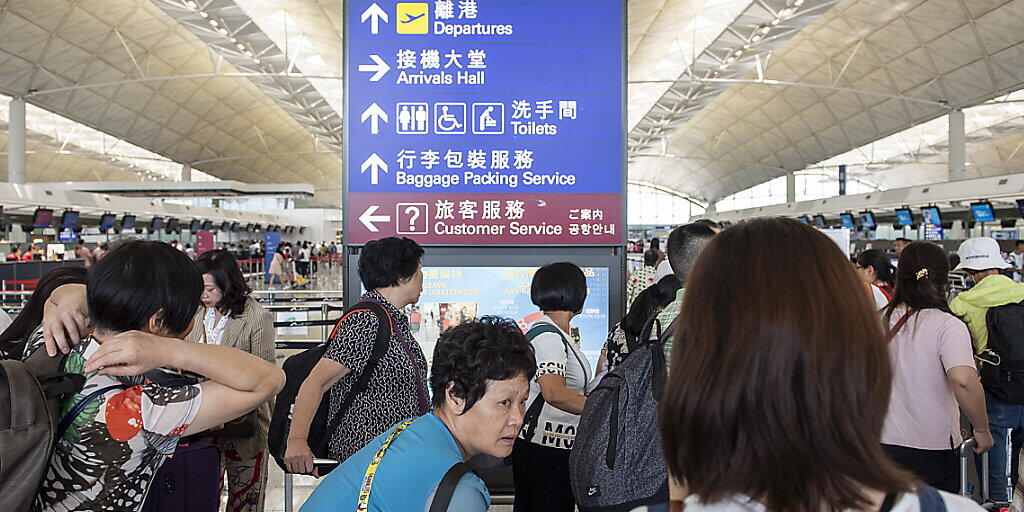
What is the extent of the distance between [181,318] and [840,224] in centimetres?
2672

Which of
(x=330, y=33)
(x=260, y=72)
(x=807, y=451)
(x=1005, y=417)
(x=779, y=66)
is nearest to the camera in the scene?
(x=807, y=451)

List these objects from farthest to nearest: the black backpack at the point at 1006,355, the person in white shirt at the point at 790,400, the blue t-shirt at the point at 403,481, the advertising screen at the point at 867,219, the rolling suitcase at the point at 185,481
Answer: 1. the advertising screen at the point at 867,219
2. the black backpack at the point at 1006,355
3. the rolling suitcase at the point at 185,481
4. the blue t-shirt at the point at 403,481
5. the person in white shirt at the point at 790,400

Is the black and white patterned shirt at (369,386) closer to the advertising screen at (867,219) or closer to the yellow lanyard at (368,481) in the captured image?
the yellow lanyard at (368,481)

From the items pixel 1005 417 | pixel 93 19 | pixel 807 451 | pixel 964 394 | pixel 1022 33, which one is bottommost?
pixel 1005 417

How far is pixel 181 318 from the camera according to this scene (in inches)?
80.4

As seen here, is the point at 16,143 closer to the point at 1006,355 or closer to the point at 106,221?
the point at 106,221

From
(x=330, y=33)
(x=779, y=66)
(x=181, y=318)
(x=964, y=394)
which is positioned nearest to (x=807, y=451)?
(x=181, y=318)

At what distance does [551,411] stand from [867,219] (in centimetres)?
2155

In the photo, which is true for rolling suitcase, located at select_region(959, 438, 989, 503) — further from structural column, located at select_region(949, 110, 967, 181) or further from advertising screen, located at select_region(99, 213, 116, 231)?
advertising screen, located at select_region(99, 213, 116, 231)

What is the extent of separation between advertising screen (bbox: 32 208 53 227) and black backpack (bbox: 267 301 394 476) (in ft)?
61.0

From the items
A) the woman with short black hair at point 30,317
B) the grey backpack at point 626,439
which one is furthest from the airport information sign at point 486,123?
the grey backpack at point 626,439

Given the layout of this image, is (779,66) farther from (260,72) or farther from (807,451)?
(807,451)

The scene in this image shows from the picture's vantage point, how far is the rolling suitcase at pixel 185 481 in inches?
104

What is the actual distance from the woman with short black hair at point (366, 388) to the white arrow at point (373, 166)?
1.83m
